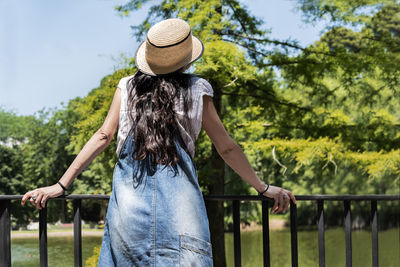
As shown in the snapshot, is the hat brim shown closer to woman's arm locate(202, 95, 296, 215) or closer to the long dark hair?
the long dark hair

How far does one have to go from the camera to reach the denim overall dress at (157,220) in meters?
1.57

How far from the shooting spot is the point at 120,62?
784cm

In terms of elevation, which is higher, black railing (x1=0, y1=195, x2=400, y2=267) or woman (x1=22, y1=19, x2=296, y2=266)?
woman (x1=22, y1=19, x2=296, y2=266)

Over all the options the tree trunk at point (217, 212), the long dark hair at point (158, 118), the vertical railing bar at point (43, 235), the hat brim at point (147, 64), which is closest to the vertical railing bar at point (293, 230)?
the long dark hair at point (158, 118)

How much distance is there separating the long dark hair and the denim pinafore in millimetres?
45

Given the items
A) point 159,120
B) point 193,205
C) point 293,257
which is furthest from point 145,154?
point 293,257

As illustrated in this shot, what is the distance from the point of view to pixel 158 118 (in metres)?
1.57

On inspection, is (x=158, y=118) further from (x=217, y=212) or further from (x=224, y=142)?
(x=217, y=212)

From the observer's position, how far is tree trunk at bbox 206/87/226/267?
28.6 ft

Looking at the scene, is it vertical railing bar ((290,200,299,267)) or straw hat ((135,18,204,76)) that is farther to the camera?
vertical railing bar ((290,200,299,267))

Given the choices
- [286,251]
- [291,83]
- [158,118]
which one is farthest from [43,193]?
[286,251]

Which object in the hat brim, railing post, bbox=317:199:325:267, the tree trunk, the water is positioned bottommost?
the water

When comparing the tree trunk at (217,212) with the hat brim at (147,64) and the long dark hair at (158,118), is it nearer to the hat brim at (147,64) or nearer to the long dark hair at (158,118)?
the hat brim at (147,64)

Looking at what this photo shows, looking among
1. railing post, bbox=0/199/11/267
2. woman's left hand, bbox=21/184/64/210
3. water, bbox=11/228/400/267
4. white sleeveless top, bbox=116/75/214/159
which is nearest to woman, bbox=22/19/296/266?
white sleeveless top, bbox=116/75/214/159
